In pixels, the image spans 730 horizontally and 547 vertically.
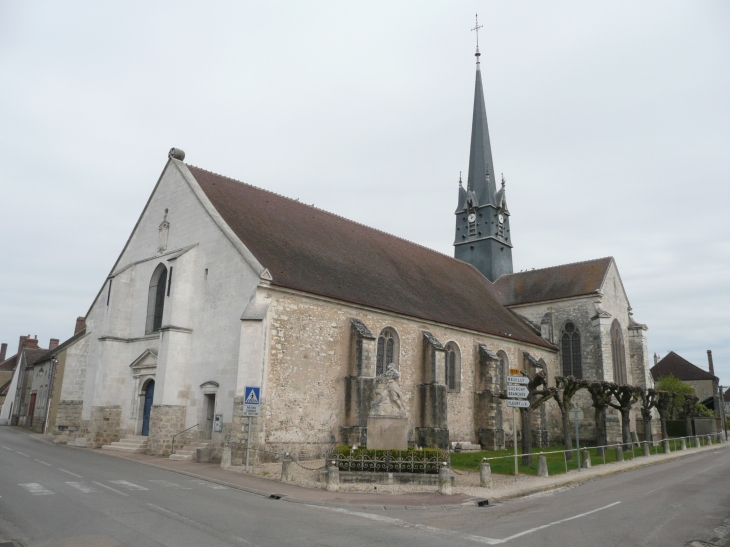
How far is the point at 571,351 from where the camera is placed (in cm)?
3347

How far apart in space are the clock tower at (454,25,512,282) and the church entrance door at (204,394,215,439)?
24215 mm

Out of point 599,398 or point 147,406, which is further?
point 599,398

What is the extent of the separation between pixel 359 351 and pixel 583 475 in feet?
27.6

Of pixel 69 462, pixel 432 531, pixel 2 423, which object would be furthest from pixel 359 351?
pixel 2 423

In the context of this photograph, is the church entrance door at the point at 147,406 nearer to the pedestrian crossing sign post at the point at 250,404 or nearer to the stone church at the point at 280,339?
the stone church at the point at 280,339

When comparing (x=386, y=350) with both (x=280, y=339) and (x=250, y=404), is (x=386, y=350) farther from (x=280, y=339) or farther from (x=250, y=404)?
(x=250, y=404)

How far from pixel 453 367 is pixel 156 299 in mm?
13475

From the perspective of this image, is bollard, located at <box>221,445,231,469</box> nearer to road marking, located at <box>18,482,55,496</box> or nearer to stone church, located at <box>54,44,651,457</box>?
stone church, located at <box>54,44,651,457</box>

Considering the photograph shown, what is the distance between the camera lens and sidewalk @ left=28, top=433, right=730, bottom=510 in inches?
465

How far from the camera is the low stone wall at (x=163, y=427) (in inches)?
751

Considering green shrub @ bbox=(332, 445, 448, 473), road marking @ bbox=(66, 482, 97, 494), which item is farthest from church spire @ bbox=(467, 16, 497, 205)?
road marking @ bbox=(66, 482, 97, 494)

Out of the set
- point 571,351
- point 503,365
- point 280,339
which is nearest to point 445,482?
point 280,339

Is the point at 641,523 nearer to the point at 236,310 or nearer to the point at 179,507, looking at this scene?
the point at 179,507

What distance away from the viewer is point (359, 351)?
20.5m
